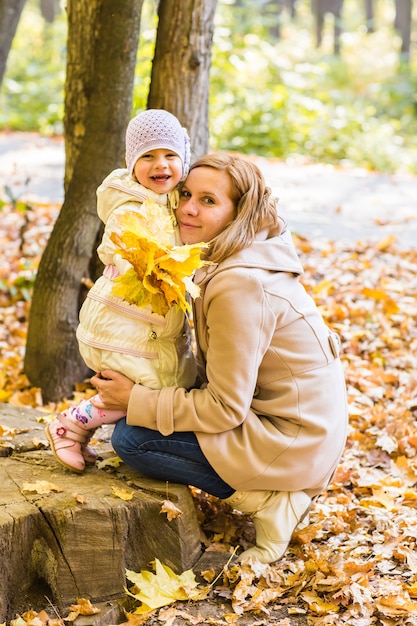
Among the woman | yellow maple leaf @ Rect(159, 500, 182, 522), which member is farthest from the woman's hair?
yellow maple leaf @ Rect(159, 500, 182, 522)

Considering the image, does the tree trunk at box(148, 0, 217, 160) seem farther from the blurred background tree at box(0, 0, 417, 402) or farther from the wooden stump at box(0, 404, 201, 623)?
the wooden stump at box(0, 404, 201, 623)

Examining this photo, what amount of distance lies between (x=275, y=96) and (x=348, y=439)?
10937 millimetres

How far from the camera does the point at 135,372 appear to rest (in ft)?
9.75

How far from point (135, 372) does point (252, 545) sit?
93cm

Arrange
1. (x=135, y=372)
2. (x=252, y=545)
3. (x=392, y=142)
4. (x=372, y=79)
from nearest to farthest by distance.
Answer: (x=135, y=372) → (x=252, y=545) → (x=392, y=142) → (x=372, y=79)

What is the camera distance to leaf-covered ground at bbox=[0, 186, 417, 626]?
279cm

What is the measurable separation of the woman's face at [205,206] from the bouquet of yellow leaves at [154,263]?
0.47 feet

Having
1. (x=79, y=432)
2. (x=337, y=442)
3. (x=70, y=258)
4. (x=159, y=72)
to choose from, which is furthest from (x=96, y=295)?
(x=159, y=72)

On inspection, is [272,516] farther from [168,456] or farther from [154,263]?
[154,263]

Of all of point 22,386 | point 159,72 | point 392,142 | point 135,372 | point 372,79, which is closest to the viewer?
point 135,372

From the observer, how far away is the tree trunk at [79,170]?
4.44 metres

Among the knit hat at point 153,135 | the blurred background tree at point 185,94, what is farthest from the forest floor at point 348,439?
the knit hat at point 153,135

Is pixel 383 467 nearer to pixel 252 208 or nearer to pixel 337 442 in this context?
pixel 337 442

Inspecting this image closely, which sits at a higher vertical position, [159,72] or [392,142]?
[159,72]
